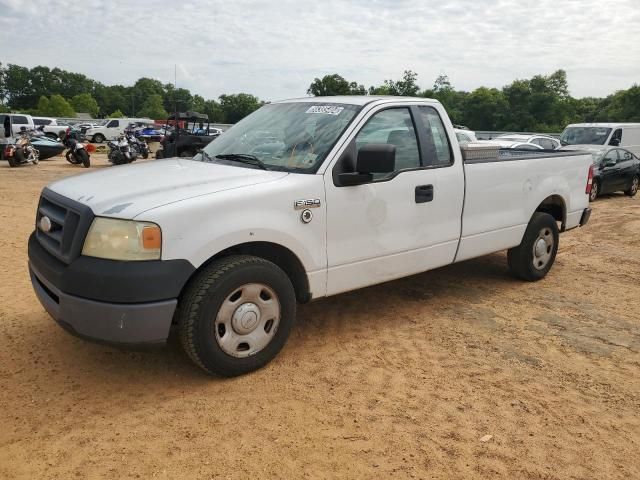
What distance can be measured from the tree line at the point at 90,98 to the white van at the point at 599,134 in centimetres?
7693

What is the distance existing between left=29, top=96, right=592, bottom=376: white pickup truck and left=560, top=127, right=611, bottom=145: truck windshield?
14191mm

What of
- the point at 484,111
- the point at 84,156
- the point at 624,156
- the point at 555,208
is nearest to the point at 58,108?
the point at 484,111

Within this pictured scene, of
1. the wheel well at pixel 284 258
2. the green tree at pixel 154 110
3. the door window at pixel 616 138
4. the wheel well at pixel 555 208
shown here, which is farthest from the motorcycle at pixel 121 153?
the green tree at pixel 154 110

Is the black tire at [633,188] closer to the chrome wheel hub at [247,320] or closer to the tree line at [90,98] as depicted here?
the chrome wheel hub at [247,320]

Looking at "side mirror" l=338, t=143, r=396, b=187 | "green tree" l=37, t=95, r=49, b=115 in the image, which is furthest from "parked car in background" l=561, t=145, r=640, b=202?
"green tree" l=37, t=95, r=49, b=115

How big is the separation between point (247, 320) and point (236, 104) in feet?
321

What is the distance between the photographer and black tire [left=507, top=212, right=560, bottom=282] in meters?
5.68

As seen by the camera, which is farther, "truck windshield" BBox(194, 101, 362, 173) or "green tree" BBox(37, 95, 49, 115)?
"green tree" BBox(37, 95, 49, 115)

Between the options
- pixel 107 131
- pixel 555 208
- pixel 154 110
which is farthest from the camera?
pixel 154 110

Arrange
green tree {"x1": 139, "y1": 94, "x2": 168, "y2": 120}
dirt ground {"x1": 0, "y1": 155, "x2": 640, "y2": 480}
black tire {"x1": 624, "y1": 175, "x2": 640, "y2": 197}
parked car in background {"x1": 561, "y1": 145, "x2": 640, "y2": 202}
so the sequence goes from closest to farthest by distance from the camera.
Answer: dirt ground {"x1": 0, "y1": 155, "x2": 640, "y2": 480}
parked car in background {"x1": 561, "y1": 145, "x2": 640, "y2": 202}
black tire {"x1": 624, "y1": 175, "x2": 640, "y2": 197}
green tree {"x1": 139, "y1": 94, "x2": 168, "y2": 120}

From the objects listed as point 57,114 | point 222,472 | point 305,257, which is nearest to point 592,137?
point 305,257

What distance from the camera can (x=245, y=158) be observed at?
410 cm

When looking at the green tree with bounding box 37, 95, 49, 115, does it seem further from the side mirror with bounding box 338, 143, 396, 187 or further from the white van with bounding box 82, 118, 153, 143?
the side mirror with bounding box 338, 143, 396, 187

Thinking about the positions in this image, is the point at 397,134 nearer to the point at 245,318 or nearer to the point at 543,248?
the point at 245,318
